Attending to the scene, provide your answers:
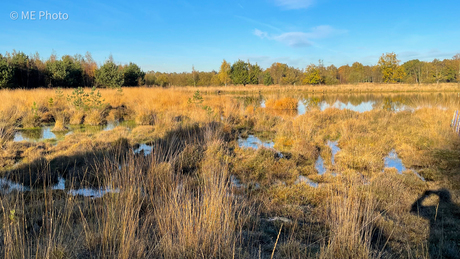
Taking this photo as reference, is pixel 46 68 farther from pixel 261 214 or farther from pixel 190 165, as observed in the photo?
pixel 261 214

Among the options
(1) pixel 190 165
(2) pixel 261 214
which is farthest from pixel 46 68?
(2) pixel 261 214

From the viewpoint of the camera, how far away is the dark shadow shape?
286cm

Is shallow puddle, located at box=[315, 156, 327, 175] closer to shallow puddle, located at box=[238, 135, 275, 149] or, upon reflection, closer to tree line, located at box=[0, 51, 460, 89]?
shallow puddle, located at box=[238, 135, 275, 149]

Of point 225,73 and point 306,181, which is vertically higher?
point 225,73

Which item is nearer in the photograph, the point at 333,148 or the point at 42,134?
the point at 333,148

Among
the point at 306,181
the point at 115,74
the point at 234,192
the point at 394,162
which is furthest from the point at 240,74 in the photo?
the point at 234,192

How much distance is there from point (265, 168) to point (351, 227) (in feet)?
10.9

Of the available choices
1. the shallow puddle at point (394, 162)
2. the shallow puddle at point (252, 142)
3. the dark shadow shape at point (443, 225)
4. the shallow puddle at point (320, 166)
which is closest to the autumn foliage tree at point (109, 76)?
the shallow puddle at point (252, 142)

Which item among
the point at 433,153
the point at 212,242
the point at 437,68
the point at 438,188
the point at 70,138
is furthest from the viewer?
the point at 437,68

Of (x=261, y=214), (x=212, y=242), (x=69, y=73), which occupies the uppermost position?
(x=69, y=73)

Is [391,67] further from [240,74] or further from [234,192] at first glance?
[234,192]

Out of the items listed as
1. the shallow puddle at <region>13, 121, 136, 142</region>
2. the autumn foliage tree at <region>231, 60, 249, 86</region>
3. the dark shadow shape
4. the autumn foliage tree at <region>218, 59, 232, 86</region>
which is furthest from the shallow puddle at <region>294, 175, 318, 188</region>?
the autumn foliage tree at <region>218, 59, 232, 86</region>

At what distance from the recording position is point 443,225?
11.3 feet

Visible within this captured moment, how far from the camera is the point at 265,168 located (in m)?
5.97
